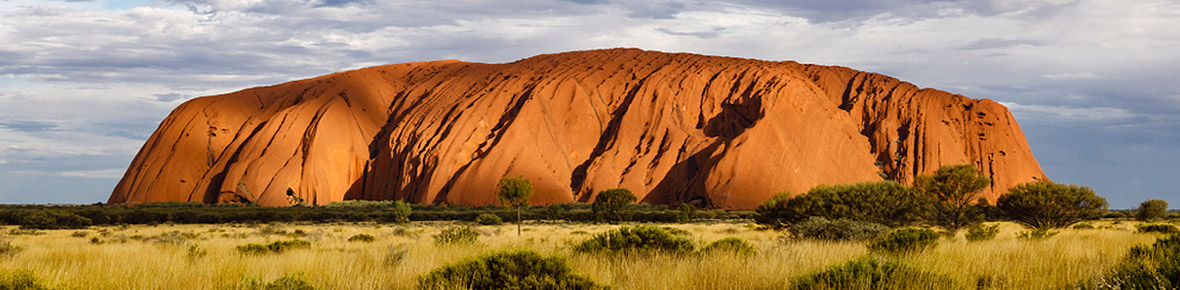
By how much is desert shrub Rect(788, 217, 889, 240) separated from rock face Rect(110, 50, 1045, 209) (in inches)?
2425

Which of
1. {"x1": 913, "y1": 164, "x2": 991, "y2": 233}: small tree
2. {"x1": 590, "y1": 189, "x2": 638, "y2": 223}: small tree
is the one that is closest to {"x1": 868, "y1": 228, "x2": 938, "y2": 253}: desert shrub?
{"x1": 913, "y1": 164, "x2": 991, "y2": 233}: small tree

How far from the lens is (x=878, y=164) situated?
304 feet

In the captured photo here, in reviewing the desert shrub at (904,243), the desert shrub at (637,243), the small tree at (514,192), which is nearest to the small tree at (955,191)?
the small tree at (514,192)

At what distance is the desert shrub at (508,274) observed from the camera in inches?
276

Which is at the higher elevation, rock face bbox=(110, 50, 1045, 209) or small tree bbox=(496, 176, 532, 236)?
rock face bbox=(110, 50, 1045, 209)

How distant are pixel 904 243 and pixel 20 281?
34.9ft

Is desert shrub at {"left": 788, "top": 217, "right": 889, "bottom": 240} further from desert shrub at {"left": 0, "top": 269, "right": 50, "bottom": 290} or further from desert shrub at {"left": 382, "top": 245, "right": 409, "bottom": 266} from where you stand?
desert shrub at {"left": 0, "top": 269, "right": 50, "bottom": 290}

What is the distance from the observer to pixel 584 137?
94.3 m

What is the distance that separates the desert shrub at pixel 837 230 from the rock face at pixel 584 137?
61603mm

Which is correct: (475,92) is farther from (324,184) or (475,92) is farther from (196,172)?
(196,172)

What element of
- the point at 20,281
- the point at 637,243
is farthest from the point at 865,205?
the point at 20,281

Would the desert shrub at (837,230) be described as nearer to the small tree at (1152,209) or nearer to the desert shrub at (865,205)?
the desert shrub at (865,205)

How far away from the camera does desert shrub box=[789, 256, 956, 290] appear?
6730 millimetres

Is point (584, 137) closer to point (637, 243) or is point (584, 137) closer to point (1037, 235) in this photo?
point (1037, 235)
